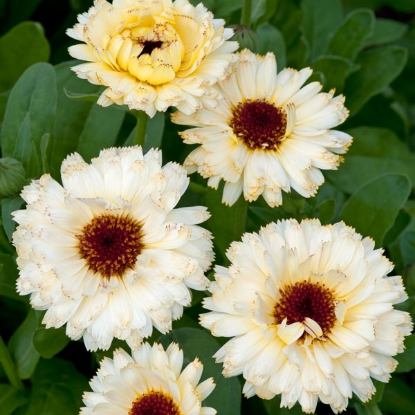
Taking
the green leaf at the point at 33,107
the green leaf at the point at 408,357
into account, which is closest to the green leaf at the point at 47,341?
the green leaf at the point at 33,107

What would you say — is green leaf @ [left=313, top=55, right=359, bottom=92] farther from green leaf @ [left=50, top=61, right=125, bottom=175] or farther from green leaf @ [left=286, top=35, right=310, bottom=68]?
green leaf @ [left=50, top=61, right=125, bottom=175]

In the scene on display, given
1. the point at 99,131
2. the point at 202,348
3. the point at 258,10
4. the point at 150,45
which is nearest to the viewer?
the point at 150,45

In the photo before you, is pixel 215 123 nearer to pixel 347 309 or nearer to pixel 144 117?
pixel 144 117

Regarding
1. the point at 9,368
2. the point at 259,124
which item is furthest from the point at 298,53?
the point at 9,368

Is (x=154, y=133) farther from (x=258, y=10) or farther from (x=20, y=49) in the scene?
(x=20, y=49)

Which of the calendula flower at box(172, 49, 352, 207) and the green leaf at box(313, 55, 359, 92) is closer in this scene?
the calendula flower at box(172, 49, 352, 207)

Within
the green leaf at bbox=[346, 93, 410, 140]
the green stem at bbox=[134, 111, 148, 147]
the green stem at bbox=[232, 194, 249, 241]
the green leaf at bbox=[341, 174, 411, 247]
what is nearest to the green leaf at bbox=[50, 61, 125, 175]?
the green stem at bbox=[134, 111, 148, 147]

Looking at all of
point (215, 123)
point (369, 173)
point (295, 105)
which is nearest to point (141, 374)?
point (215, 123)
